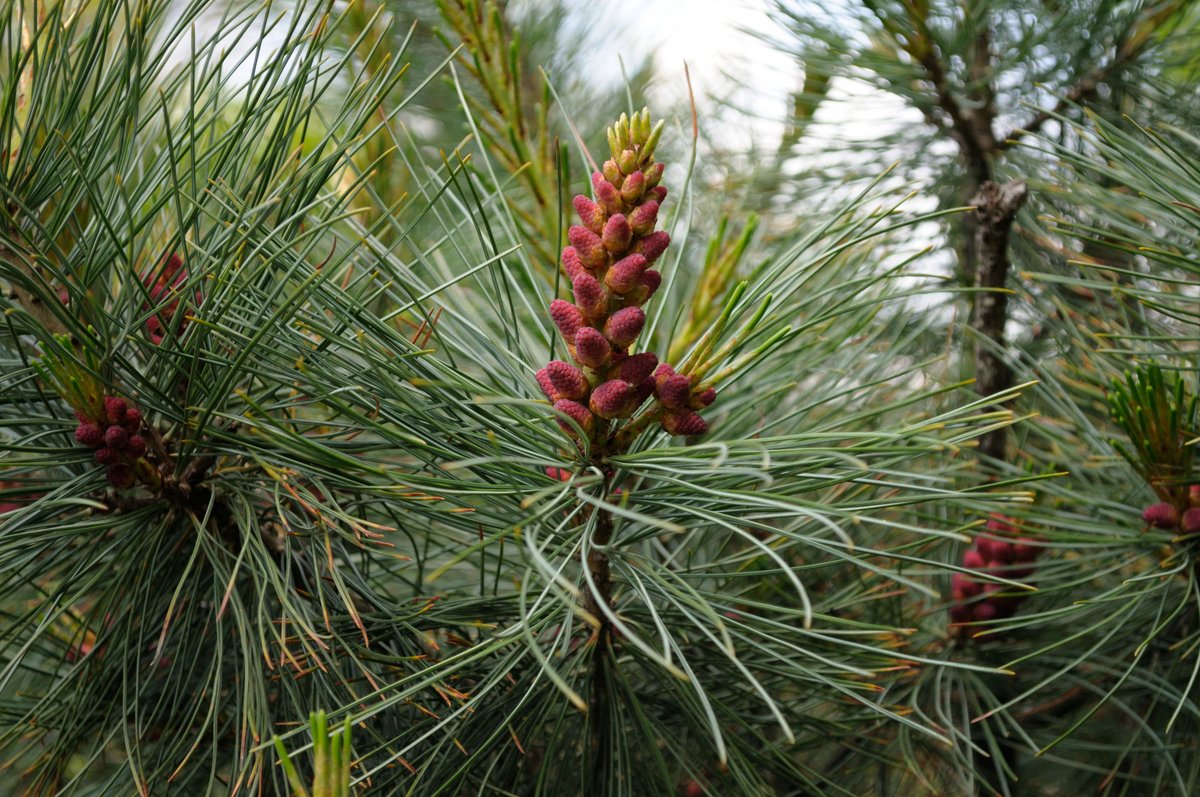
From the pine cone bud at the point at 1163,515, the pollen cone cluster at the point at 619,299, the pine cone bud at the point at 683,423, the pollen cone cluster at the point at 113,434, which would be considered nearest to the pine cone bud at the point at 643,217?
the pollen cone cluster at the point at 619,299

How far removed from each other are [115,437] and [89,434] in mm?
14

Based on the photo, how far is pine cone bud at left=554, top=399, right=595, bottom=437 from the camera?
58 centimetres

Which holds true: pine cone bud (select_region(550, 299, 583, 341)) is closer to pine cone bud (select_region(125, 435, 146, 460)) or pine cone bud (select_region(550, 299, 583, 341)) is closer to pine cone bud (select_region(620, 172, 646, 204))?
pine cone bud (select_region(620, 172, 646, 204))

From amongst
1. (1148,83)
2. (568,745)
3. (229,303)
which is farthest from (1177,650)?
(229,303)

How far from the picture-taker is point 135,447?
60cm

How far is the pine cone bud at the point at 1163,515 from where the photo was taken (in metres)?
0.76

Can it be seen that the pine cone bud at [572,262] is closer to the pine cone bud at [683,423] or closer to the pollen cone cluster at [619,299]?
the pollen cone cluster at [619,299]

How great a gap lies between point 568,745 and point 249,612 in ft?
0.79

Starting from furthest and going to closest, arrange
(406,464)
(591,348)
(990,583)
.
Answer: (990,583) < (406,464) < (591,348)

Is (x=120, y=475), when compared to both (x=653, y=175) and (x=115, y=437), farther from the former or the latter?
(x=653, y=175)

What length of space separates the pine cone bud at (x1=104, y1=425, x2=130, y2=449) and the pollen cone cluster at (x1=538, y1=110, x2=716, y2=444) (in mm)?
250

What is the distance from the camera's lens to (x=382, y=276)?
0.67 meters

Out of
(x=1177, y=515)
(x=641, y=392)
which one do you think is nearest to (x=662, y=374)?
(x=641, y=392)

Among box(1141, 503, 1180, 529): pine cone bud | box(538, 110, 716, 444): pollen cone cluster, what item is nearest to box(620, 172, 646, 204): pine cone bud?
box(538, 110, 716, 444): pollen cone cluster
